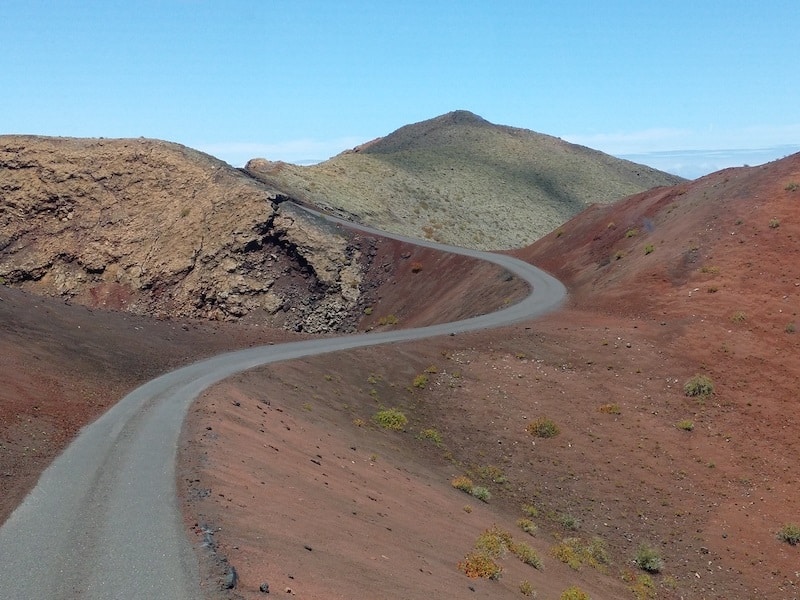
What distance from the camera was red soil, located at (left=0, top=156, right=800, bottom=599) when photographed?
13883 mm

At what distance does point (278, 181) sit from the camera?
78.3m

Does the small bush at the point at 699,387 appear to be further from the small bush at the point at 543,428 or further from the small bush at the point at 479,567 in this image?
the small bush at the point at 479,567

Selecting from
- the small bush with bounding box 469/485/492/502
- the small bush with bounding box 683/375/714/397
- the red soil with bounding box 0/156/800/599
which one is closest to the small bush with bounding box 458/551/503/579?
the red soil with bounding box 0/156/800/599

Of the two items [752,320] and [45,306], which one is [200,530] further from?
[752,320]

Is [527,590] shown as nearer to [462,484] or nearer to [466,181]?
[462,484]

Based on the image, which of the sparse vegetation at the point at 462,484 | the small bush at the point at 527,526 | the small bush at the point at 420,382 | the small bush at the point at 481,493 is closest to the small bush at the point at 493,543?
the small bush at the point at 527,526

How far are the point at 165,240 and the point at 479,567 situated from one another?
53.6 meters

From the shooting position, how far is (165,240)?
61594 mm

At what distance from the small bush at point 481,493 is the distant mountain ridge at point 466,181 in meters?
55.0

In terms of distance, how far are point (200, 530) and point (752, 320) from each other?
3045cm

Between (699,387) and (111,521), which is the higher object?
(699,387)

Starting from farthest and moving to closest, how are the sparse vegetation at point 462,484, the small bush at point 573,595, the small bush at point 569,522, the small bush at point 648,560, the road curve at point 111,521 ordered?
the sparse vegetation at point 462,484 → the small bush at point 569,522 → the small bush at point 648,560 → the small bush at point 573,595 → the road curve at point 111,521

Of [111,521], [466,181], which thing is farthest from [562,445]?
[466,181]

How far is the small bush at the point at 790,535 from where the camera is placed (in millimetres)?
21625
